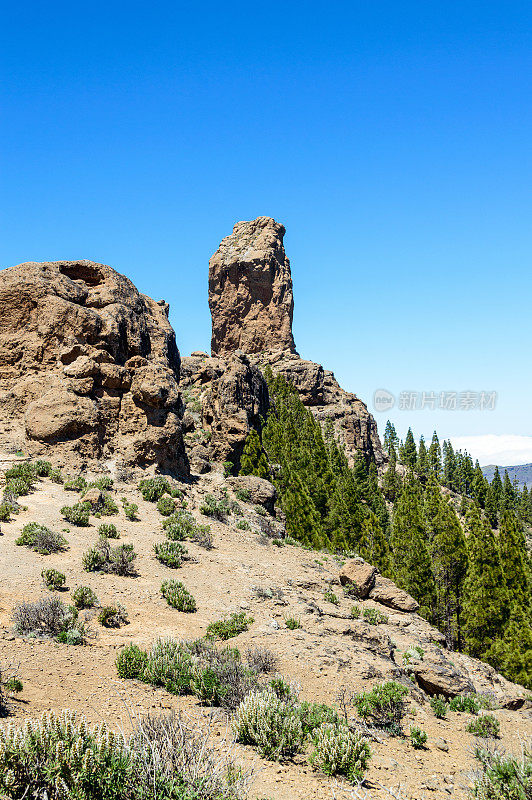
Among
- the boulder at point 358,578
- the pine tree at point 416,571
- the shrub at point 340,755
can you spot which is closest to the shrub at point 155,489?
the boulder at point 358,578

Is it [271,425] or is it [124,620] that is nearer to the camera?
[124,620]

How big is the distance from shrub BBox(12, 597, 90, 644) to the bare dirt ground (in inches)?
9.0

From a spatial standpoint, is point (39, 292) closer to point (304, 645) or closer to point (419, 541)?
point (304, 645)

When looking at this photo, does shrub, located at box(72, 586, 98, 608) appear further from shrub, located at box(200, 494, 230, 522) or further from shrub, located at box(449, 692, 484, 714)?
shrub, located at box(200, 494, 230, 522)

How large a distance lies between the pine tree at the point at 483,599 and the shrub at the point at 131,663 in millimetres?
23601

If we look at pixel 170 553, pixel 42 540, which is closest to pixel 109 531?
pixel 170 553

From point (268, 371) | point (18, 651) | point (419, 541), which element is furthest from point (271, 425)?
point (18, 651)

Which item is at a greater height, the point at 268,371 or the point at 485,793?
the point at 268,371

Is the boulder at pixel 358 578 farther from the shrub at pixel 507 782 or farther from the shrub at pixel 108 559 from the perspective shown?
the shrub at pixel 507 782

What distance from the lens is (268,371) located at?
228ft

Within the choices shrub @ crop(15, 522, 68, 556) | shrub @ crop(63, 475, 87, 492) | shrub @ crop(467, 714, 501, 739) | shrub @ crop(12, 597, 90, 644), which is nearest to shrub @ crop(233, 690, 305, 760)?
shrub @ crop(12, 597, 90, 644)

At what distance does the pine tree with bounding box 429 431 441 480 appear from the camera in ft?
293

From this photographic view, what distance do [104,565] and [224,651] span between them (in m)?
5.30

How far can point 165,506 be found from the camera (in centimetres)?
1905
